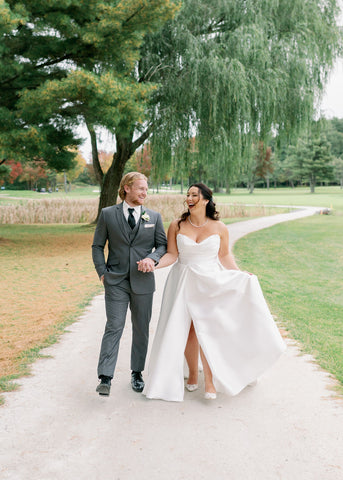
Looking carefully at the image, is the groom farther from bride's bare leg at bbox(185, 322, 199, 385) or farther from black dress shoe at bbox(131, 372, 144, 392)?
bride's bare leg at bbox(185, 322, 199, 385)

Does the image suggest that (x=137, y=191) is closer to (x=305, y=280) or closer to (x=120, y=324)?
(x=120, y=324)

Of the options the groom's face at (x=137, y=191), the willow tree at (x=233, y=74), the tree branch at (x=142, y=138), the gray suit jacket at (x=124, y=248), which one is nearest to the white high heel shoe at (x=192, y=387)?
the gray suit jacket at (x=124, y=248)

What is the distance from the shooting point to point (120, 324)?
3.91 meters

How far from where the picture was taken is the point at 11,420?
338 centimetres

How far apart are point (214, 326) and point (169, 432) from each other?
963 millimetres

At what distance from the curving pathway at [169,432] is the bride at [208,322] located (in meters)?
0.18

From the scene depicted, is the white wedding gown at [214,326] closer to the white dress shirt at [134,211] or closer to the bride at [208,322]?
the bride at [208,322]

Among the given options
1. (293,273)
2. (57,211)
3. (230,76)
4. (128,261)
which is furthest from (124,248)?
(57,211)

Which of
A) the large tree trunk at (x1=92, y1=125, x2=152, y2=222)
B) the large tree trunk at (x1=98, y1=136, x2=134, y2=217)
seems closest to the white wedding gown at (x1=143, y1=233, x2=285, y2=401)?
the large tree trunk at (x1=92, y1=125, x2=152, y2=222)

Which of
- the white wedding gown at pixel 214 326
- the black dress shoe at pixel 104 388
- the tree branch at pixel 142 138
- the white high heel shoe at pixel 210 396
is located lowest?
the white high heel shoe at pixel 210 396

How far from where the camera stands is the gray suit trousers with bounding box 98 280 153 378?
3.80m

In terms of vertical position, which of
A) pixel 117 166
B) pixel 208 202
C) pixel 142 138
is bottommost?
pixel 208 202

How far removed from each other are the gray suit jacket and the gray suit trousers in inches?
3.0

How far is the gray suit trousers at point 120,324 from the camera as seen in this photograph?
3.80 m
